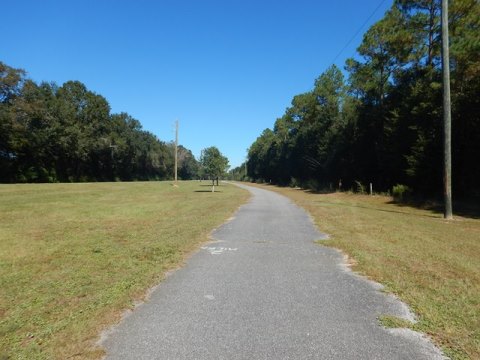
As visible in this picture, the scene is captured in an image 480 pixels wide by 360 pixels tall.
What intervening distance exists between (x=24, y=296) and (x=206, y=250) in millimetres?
3996

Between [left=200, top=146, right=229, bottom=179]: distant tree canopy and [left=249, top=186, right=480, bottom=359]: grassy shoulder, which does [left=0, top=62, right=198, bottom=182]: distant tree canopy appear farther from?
[left=249, top=186, right=480, bottom=359]: grassy shoulder

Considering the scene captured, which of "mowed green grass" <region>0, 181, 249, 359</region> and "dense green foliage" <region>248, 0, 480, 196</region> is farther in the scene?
"dense green foliage" <region>248, 0, 480, 196</region>

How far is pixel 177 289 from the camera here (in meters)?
5.61

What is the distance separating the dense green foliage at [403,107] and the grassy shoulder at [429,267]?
40.5 ft

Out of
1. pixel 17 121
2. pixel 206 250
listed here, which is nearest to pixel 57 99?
pixel 17 121

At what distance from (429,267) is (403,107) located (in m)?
24.9

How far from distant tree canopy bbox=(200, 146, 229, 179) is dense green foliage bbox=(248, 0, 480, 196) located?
13.3 metres

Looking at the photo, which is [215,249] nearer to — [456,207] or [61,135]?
[456,207]

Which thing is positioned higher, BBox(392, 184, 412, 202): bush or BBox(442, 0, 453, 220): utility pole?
BBox(442, 0, 453, 220): utility pole

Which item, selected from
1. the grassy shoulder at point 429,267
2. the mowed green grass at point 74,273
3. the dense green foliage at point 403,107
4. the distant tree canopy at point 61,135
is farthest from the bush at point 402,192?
the distant tree canopy at point 61,135

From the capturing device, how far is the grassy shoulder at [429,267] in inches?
164

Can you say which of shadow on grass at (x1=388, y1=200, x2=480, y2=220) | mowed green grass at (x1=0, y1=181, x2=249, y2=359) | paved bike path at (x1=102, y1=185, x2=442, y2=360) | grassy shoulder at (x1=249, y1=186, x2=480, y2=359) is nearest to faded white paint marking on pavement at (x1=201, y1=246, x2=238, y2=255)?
mowed green grass at (x1=0, y1=181, x2=249, y2=359)

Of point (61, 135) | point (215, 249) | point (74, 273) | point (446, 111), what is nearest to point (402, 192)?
point (446, 111)

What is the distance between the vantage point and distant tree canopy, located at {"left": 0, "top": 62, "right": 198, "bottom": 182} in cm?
5238
